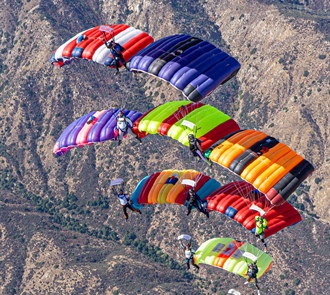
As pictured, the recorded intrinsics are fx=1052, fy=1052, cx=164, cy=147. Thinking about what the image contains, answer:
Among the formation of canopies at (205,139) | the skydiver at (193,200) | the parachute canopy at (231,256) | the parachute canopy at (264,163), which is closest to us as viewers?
the parachute canopy at (264,163)

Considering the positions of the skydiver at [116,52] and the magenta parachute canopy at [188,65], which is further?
the skydiver at [116,52]

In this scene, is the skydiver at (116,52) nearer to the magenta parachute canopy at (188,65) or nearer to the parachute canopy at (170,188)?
the magenta parachute canopy at (188,65)

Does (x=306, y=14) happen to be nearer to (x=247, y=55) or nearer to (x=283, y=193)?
(x=247, y=55)

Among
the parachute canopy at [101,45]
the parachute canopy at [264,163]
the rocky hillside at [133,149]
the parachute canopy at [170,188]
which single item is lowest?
the rocky hillside at [133,149]

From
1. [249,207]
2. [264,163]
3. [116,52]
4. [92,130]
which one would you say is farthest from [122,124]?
[264,163]

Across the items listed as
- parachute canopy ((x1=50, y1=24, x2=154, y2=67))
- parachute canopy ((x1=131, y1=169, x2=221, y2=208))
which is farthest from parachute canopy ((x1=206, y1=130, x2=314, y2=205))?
parachute canopy ((x1=50, y1=24, x2=154, y2=67))

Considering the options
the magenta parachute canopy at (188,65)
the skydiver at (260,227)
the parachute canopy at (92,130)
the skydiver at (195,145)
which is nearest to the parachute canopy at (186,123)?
the skydiver at (195,145)
